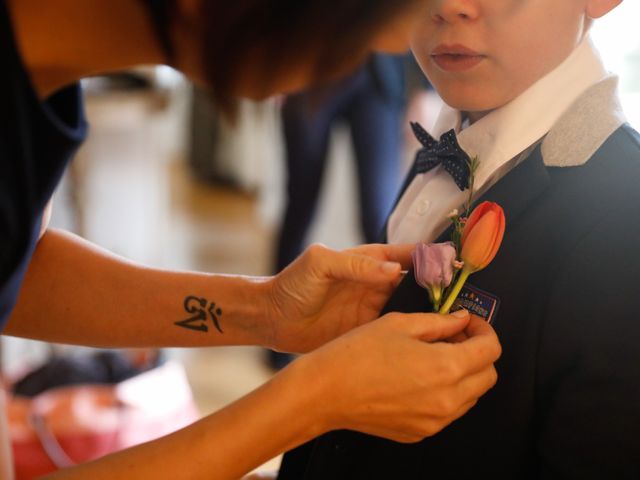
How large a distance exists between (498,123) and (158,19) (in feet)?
1.37

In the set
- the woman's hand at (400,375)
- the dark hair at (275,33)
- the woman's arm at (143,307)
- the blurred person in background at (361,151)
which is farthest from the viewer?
the blurred person in background at (361,151)

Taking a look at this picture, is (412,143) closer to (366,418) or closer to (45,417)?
(45,417)

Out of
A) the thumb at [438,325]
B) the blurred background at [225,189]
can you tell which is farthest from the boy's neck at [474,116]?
the blurred background at [225,189]

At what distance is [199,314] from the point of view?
1096 mm

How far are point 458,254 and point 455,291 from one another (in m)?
0.04

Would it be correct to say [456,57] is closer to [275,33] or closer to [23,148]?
[275,33]

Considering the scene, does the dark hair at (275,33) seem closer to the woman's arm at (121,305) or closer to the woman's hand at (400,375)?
the woman's hand at (400,375)

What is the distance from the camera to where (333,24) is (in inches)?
26.1

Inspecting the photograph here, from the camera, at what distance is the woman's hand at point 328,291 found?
0.94 metres

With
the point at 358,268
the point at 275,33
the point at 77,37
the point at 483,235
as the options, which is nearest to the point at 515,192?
the point at 483,235

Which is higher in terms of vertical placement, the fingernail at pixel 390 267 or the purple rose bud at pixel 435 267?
the purple rose bud at pixel 435 267

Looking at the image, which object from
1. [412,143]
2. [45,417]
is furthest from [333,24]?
[412,143]

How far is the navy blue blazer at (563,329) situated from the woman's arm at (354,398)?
2.1 inches

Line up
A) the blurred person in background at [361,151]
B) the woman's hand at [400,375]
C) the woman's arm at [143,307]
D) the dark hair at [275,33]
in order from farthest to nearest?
the blurred person in background at [361,151]
the woman's arm at [143,307]
the woman's hand at [400,375]
the dark hair at [275,33]
